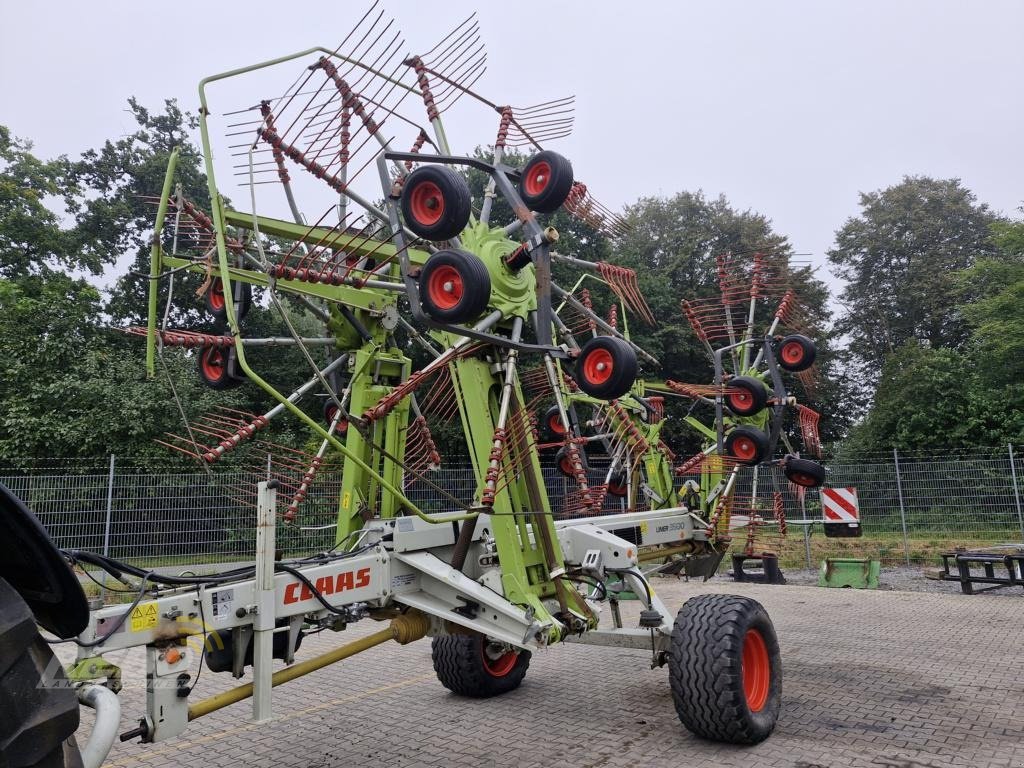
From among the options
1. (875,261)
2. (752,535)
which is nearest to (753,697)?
(752,535)

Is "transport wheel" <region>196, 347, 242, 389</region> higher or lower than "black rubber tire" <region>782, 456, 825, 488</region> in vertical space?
higher

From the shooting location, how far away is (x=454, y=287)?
14.0 feet

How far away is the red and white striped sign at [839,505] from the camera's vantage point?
13.9 metres

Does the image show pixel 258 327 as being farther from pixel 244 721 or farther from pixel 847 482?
pixel 244 721

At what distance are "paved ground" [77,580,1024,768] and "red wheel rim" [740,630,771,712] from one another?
269 mm

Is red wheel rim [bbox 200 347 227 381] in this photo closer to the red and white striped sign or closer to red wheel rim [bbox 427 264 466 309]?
red wheel rim [bbox 427 264 466 309]

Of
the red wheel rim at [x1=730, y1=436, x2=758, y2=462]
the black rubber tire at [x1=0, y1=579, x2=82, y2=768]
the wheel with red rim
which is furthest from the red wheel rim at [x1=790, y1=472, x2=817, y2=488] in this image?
the black rubber tire at [x1=0, y1=579, x2=82, y2=768]

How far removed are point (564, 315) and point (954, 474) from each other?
10.8m

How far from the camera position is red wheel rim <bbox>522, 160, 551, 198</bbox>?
4.75 m

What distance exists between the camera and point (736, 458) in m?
9.05

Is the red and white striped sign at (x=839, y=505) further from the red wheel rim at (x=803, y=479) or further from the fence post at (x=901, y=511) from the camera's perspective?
the red wheel rim at (x=803, y=479)

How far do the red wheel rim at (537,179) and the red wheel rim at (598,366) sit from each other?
1089mm

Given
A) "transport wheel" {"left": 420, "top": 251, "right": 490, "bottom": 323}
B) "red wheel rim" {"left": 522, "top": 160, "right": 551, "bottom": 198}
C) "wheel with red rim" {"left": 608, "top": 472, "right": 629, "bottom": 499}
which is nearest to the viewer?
"transport wheel" {"left": 420, "top": 251, "right": 490, "bottom": 323}

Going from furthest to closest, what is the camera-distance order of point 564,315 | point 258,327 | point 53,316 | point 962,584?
1. point 258,327
2. point 53,316
3. point 962,584
4. point 564,315
